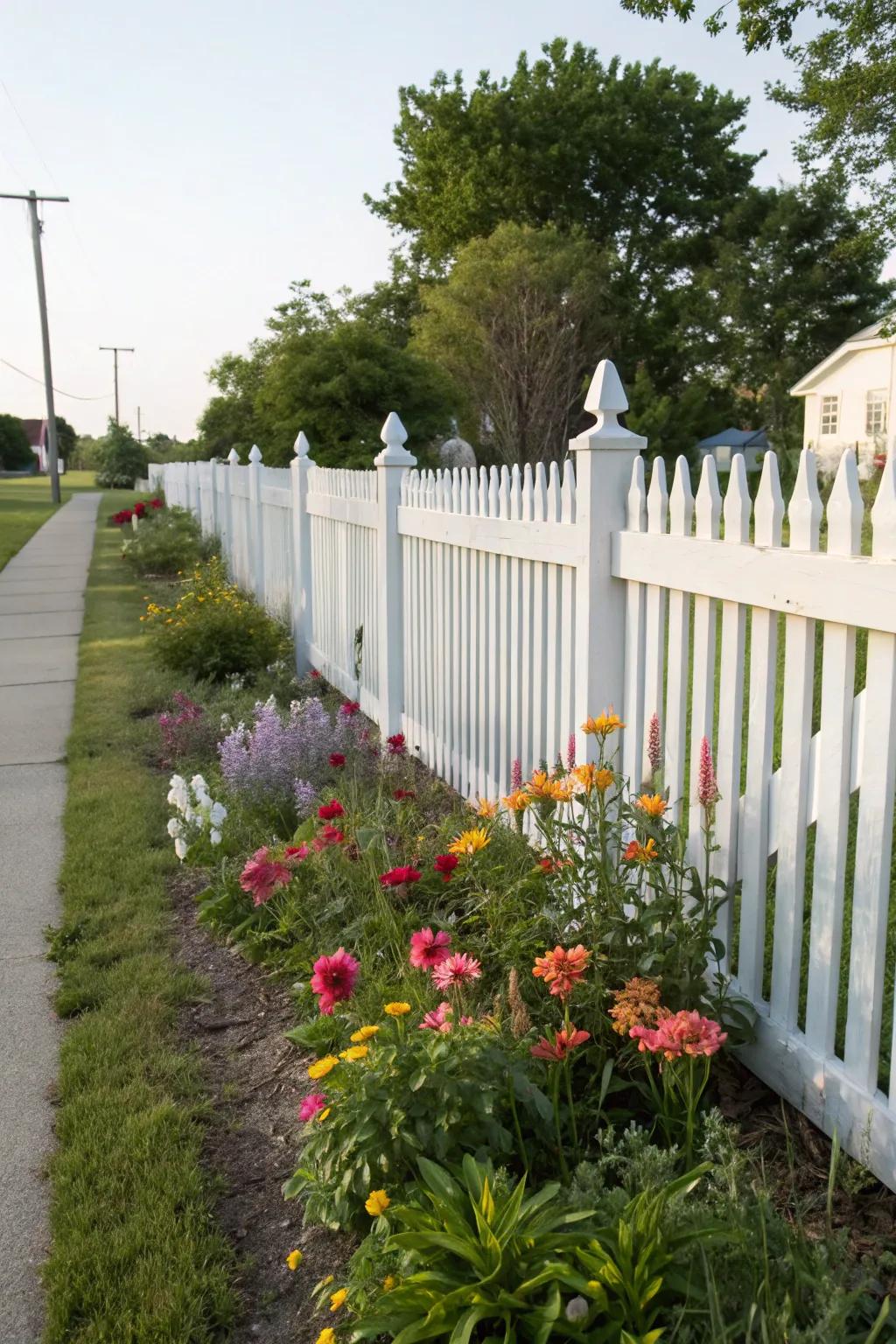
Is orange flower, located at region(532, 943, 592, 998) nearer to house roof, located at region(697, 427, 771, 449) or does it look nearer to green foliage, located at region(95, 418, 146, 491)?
house roof, located at region(697, 427, 771, 449)

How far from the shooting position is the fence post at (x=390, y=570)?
5.95 meters

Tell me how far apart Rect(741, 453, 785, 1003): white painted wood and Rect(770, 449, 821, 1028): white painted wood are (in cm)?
5

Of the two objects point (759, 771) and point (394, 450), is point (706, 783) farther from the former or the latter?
point (394, 450)

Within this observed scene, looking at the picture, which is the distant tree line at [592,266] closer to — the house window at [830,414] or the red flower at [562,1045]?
the house window at [830,414]

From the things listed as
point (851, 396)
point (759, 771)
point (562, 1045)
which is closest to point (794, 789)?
point (759, 771)

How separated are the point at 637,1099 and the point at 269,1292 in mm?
934

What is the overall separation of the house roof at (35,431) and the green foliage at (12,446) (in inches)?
875

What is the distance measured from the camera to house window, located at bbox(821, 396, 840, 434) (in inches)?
1214

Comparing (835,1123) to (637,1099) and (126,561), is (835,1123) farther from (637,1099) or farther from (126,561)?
(126,561)

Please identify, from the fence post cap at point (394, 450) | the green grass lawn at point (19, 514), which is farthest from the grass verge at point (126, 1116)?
the green grass lawn at point (19, 514)

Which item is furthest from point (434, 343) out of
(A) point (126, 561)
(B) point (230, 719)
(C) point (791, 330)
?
(B) point (230, 719)

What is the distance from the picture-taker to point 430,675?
571 centimetres

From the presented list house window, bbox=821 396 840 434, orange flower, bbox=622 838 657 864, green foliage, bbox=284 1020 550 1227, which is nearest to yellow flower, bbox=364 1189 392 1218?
green foliage, bbox=284 1020 550 1227

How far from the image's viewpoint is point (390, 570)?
605 cm
